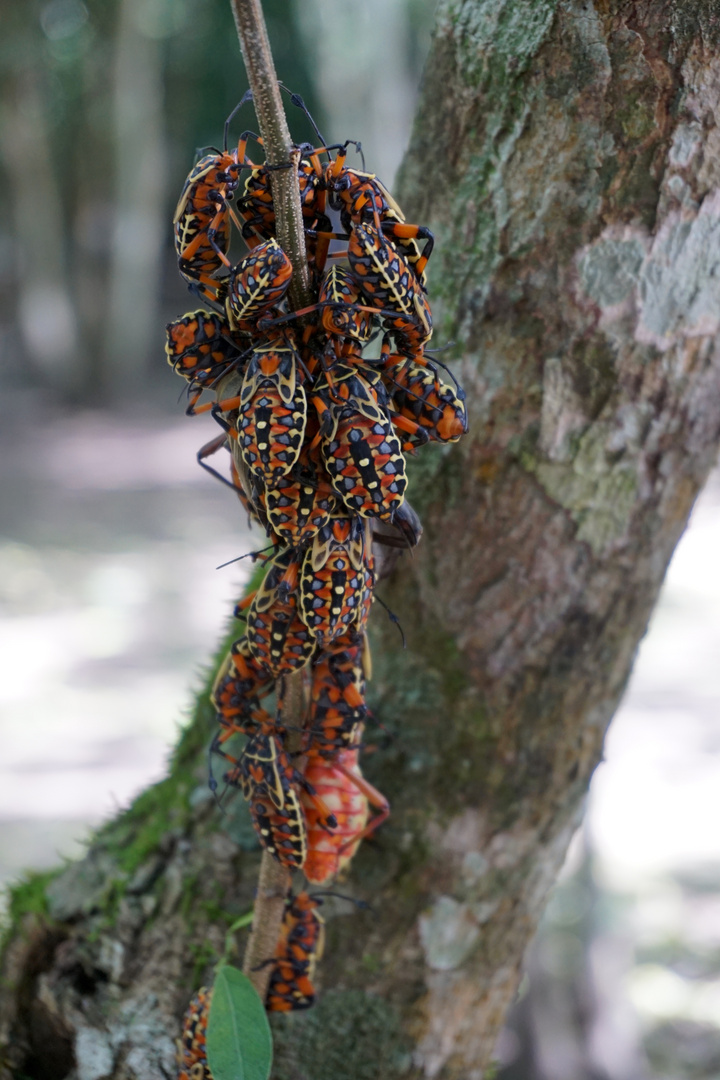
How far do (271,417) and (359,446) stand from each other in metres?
0.12

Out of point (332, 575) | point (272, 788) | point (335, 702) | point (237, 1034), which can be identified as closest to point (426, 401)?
point (332, 575)

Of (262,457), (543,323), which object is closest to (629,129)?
(543,323)

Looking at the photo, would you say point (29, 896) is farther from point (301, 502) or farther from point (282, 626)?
point (301, 502)

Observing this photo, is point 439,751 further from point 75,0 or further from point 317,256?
point 75,0

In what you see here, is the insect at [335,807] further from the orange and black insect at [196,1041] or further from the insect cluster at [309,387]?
the orange and black insect at [196,1041]

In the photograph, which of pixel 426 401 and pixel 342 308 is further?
pixel 426 401

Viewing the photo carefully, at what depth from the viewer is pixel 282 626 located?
1.36 m

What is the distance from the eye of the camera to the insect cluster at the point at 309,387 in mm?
1163

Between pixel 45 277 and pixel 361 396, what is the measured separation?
53.3 ft

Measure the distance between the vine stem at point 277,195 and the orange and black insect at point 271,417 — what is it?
116 millimetres

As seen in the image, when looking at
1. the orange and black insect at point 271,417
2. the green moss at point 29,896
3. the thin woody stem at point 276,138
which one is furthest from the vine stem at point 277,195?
the green moss at point 29,896

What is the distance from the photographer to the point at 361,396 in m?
1.19

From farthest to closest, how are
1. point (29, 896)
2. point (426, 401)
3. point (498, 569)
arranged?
point (29, 896)
point (498, 569)
point (426, 401)

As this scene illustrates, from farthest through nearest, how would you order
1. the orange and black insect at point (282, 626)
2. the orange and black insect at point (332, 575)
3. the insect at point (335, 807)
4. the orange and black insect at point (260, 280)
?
the insect at point (335, 807), the orange and black insect at point (282, 626), the orange and black insect at point (332, 575), the orange and black insect at point (260, 280)
